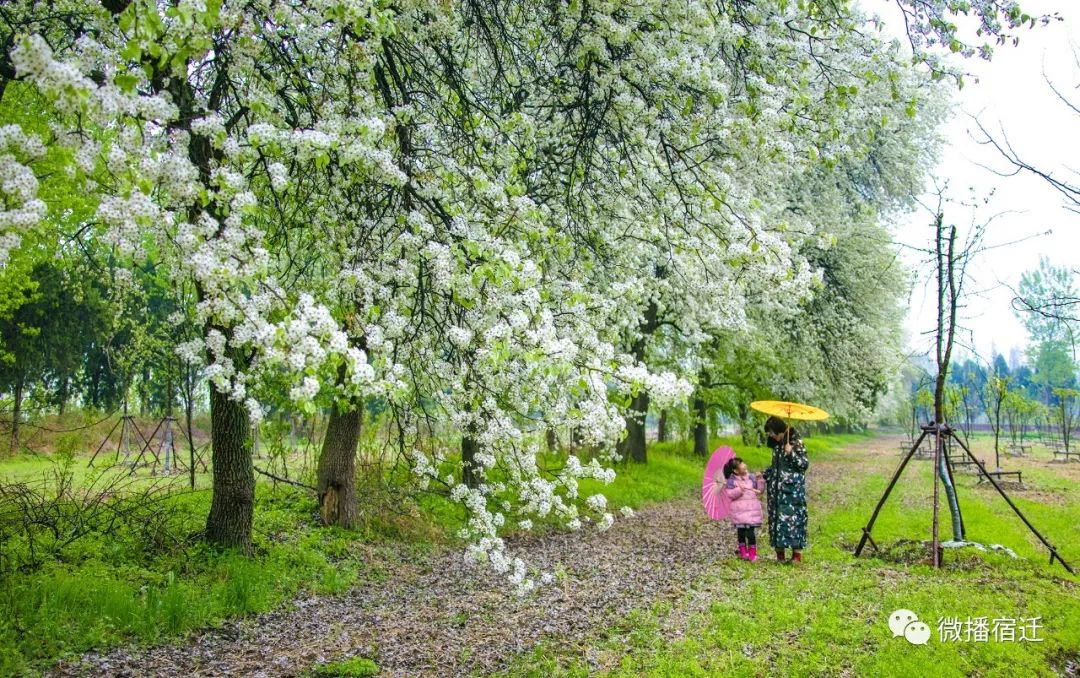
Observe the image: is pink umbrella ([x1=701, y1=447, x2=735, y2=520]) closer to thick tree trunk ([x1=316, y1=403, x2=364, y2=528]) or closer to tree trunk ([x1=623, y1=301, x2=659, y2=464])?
tree trunk ([x1=623, y1=301, x2=659, y2=464])

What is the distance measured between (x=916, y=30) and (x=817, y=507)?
1141 cm

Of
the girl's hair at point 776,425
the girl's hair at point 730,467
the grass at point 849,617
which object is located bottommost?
the grass at point 849,617

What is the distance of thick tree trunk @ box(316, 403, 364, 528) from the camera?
10.9 metres

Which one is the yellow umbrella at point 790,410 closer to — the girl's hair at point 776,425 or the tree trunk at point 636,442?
the girl's hair at point 776,425

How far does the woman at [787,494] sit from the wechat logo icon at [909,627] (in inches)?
117

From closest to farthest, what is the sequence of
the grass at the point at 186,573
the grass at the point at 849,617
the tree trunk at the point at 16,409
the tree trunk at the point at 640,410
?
the grass at the point at 849,617, the grass at the point at 186,573, the tree trunk at the point at 640,410, the tree trunk at the point at 16,409

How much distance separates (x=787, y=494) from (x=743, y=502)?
624mm

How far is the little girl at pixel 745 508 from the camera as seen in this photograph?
411 inches

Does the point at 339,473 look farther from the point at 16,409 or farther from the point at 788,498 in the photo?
the point at 16,409

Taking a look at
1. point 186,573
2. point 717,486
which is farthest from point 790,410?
point 186,573

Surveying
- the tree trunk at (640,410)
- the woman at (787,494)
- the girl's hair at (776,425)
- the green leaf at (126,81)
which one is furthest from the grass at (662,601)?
the tree trunk at (640,410)

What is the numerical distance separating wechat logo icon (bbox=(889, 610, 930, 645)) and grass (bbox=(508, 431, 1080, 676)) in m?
0.08

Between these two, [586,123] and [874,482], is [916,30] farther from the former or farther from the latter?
[874,482]

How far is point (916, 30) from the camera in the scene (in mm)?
6426
